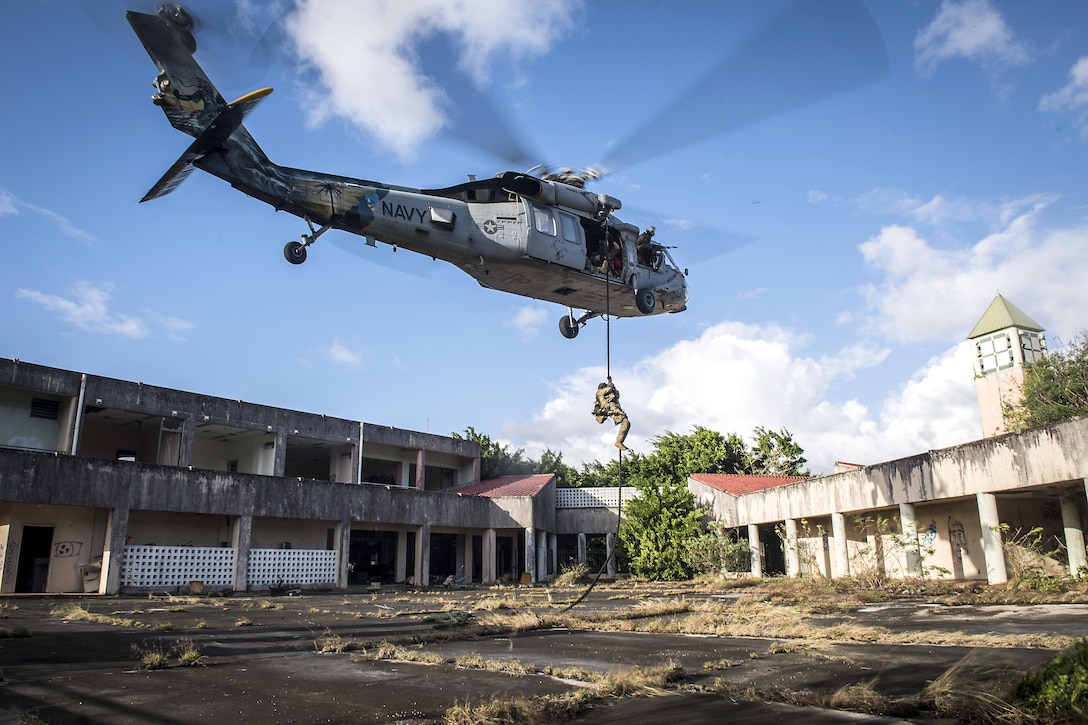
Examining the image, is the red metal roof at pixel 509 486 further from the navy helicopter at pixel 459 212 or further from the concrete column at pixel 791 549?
the navy helicopter at pixel 459 212

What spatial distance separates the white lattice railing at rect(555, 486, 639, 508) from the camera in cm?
4147

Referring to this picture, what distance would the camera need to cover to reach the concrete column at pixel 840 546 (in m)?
27.8

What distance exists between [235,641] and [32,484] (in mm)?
16736

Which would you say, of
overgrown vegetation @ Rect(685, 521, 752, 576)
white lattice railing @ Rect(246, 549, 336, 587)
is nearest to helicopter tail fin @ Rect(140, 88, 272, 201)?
white lattice railing @ Rect(246, 549, 336, 587)

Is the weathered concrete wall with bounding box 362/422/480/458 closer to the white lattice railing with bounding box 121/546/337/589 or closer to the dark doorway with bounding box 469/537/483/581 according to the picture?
the dark doorway with bounding box 469/537/483/581

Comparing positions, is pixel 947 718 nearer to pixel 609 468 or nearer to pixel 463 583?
pixel 463 583

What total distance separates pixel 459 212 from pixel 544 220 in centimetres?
190

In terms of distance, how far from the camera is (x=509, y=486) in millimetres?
41719

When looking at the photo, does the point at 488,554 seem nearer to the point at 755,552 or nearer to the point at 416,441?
the point at 416,441

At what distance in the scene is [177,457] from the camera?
96.8 feet

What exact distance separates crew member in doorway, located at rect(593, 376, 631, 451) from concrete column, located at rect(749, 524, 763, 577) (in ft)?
74.5

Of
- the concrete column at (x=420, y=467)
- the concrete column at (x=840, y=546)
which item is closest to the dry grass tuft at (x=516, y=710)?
the concrete column at (x=840, y=546)

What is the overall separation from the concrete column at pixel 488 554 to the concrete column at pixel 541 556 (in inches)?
88.6

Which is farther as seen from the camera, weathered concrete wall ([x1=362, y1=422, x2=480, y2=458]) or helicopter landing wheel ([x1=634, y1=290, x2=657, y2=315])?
weathered concrete wall ([x1=362, y1=422, x2=480, y2=458])
